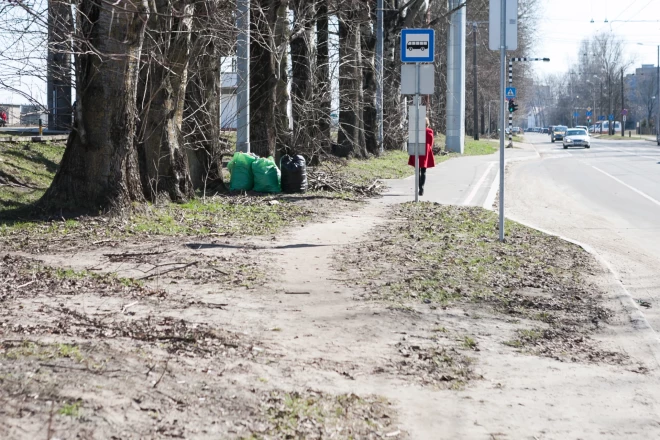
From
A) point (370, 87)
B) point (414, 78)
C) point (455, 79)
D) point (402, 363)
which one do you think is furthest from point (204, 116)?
point (455, 79)

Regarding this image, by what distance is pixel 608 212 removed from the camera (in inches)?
678

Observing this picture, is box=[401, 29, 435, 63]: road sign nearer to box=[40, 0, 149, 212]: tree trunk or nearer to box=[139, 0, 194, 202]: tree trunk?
Result: box=[139, 0, 194, 202]: tree trunk

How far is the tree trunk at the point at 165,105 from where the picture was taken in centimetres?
1330

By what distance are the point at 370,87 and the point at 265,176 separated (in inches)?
654

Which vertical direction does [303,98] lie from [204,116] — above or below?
above

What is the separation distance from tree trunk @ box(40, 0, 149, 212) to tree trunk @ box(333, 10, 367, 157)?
14.5 metres

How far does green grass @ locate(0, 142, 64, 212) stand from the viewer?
14.0 meters

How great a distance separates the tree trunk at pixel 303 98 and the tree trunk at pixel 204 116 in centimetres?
590

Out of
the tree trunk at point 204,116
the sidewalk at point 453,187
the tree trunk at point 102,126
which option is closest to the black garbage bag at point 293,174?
the tree trunk at point 204,116

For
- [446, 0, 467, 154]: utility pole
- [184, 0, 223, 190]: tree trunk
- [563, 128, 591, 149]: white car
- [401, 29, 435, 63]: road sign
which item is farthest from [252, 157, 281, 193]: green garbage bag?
[563, 128, 591, 149]: white car

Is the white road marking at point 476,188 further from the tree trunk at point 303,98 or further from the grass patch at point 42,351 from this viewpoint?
the grass patch at point 42,351

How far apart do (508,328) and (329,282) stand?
200 cm

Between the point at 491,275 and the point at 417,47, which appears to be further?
the point at 417,47

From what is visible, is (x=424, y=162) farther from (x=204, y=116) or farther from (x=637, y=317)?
(x=637, y=317)
